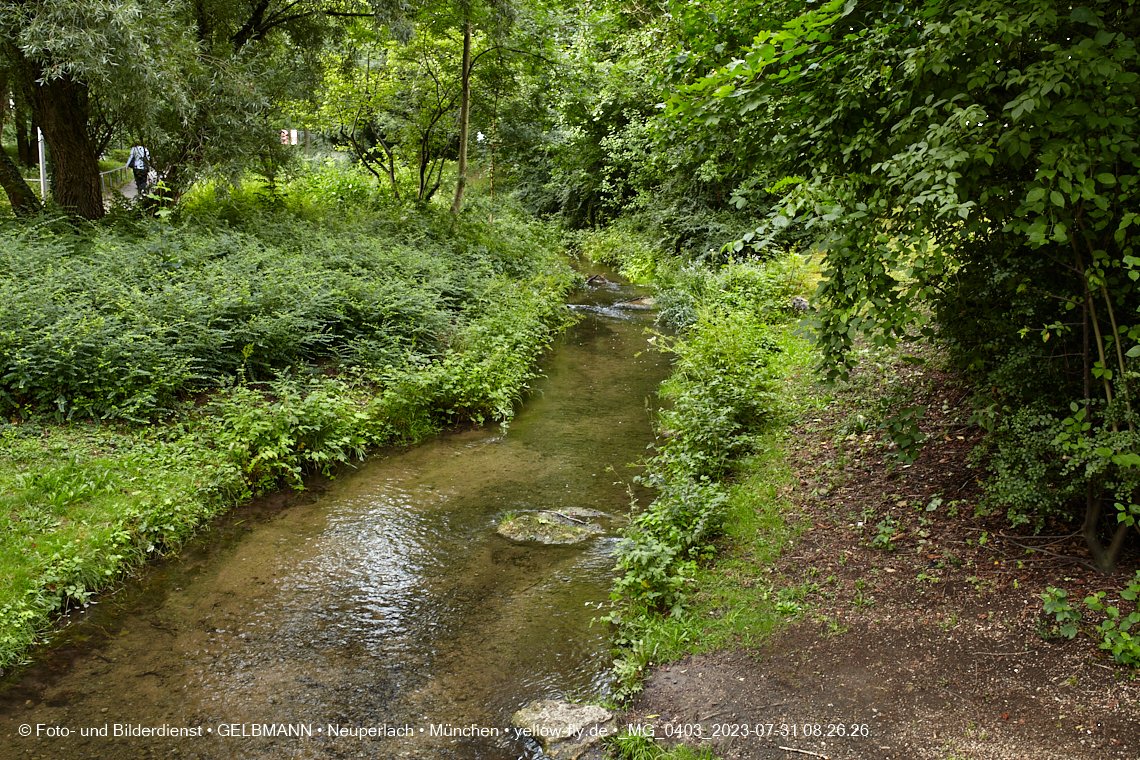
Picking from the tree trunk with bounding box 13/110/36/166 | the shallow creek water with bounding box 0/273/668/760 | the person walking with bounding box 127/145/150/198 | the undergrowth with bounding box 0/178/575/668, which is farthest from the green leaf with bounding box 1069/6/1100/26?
the tree trunk with bounding box 13/110/36/166

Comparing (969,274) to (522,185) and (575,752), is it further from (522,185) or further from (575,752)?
(522,185)

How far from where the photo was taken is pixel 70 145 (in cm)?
1144

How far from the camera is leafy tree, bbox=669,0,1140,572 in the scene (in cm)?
310

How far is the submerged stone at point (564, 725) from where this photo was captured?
12.9 feet

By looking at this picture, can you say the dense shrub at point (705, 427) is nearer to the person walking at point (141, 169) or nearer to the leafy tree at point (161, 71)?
the leafy tree at point (161, 71)

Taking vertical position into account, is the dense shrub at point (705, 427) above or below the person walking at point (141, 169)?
below

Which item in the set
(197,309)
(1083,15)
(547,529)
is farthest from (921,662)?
(197,309)

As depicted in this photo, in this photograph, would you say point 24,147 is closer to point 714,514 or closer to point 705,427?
point 705,427

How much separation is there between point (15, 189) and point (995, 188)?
14254mm

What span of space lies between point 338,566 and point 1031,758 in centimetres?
502

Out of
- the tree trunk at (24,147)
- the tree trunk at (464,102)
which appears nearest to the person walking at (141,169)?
the tree trunk at (464,102)

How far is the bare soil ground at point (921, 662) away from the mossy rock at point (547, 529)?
6.92 feet

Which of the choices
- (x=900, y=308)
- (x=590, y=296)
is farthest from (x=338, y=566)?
(x=590, y=296)

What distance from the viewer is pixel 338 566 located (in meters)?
5.98
